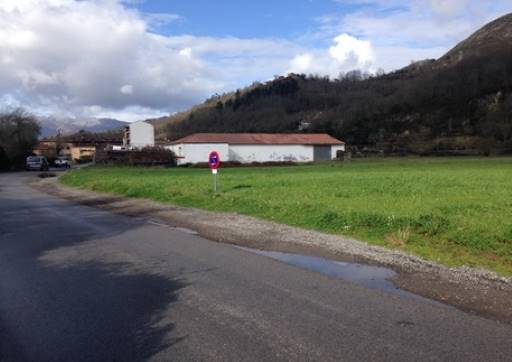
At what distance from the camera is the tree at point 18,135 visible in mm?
77412

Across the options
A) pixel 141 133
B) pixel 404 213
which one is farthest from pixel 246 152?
pixel 404 213

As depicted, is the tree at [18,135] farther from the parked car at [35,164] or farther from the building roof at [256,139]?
the building roof at [256,139]

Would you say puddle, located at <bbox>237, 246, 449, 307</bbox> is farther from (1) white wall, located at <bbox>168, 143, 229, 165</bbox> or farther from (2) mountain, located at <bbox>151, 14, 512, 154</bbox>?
(2) mountain, located at <bbox>151, 14, 512, 154</bbox>

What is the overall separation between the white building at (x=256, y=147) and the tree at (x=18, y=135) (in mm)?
21965

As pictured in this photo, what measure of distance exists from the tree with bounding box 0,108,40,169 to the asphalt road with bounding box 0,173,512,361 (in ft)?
238

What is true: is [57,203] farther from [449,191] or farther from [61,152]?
[61,152]

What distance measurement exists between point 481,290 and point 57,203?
19.5 meters

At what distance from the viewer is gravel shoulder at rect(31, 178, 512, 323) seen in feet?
23.1

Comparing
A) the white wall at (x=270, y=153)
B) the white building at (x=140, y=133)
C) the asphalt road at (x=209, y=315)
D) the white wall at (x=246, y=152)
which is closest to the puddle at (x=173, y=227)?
the asphalt road at (x=209, y=315)

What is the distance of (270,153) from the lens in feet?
283

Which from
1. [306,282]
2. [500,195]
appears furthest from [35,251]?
[500,195]

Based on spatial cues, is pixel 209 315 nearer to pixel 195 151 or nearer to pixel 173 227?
pixel 173 227

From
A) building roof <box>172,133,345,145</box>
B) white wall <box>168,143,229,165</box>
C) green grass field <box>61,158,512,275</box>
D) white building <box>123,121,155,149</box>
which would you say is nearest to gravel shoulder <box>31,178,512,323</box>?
green grass field <box>61,158,512,275</box>

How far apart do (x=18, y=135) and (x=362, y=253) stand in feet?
271
